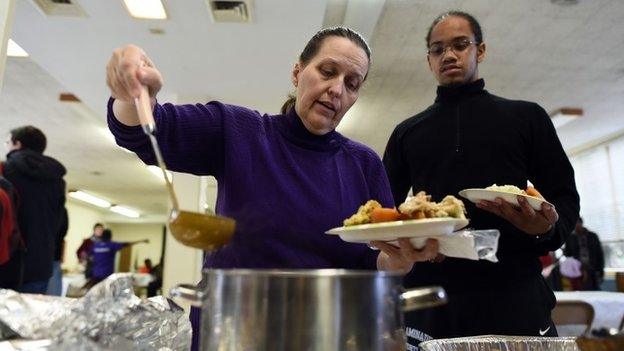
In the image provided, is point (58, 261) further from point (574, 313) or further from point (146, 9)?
point (574, 313)

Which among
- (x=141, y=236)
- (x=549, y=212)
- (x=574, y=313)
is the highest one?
(x=141, y=236)

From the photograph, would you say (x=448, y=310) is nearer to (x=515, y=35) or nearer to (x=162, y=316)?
(x=162, y=316)

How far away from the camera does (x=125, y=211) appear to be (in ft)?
56.1

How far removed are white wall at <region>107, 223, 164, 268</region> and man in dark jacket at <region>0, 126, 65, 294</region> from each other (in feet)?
59.1

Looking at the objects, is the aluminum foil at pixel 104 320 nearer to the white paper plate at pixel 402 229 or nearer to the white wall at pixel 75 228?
the white paper plate at pixel 402 229

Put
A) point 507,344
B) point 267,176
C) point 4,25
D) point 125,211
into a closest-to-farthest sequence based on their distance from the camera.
→ point 507,344 → point 267,176 → point 4,25 → point 125,211

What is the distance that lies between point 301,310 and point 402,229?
413 millimetres

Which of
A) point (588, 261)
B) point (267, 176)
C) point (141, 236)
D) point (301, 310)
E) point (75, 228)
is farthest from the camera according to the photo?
point (141, 236)

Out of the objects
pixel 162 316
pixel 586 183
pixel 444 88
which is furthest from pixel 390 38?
pixel 586 183

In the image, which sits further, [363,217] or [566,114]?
[566,114]

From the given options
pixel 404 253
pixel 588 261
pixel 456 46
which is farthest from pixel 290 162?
pixel 588 261

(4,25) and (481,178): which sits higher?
(4,25)

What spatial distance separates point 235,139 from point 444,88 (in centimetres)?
80

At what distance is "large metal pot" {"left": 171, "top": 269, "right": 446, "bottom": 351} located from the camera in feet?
1.54
